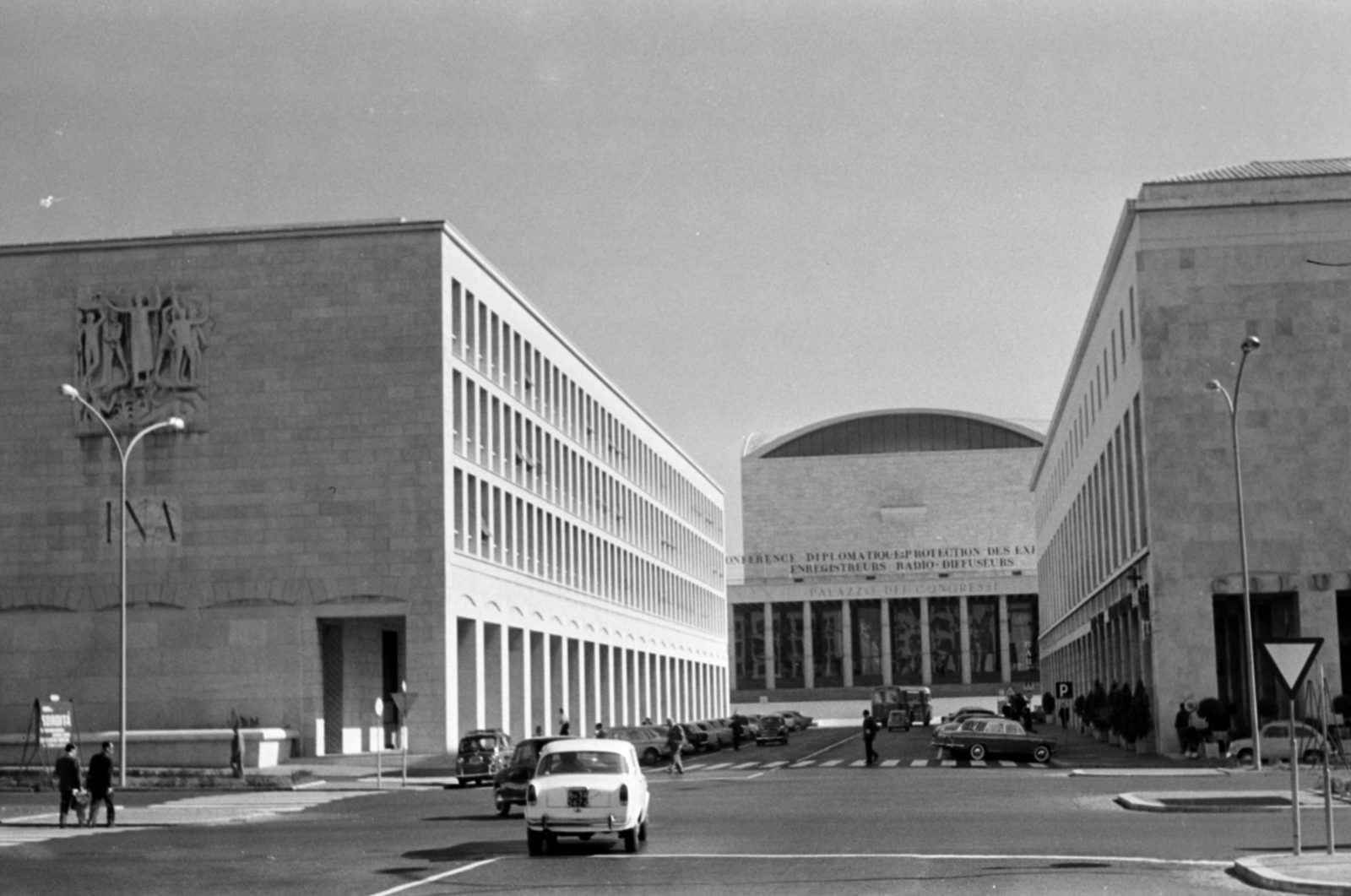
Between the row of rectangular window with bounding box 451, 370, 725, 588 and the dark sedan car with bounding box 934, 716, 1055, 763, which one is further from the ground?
the row of rectangular window with bounding box 451, 370, 725, 588

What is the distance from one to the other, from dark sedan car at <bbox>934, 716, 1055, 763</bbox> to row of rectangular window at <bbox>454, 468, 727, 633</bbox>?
19.3 metres

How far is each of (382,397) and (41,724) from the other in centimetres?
2050

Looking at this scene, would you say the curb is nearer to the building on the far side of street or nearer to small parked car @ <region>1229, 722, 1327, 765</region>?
Result: small parked car @ <region>1229, 722, 1327, 765</region>

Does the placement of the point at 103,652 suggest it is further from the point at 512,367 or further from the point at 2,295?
the point at 512,367

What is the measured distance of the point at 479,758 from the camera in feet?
156

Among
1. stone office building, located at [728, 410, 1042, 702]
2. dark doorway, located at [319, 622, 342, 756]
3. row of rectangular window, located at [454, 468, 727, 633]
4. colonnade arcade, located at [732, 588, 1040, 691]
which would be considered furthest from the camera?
stone office building, located at [728, 410, 1042, 702]

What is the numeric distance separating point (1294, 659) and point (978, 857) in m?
4.59

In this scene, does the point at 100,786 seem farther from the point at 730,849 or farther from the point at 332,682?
the point at 332,682

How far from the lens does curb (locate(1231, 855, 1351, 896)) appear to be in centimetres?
1716

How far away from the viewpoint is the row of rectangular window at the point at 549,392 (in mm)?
65438

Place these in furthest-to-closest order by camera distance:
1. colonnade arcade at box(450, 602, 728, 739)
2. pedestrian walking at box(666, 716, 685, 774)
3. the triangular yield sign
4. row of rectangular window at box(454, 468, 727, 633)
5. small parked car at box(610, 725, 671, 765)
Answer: row of rectangular window at box(454, 468, 727, 633), colonnade arcade at box(450, 602, 728, 739), small parked car at box(610, 725, 671, 765), pedestrian walking at box(666, 716, 685, 774), the triangular yield sign

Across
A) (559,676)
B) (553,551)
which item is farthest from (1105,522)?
(559,676)

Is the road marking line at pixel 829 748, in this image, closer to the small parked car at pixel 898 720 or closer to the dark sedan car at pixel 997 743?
the small parked car at pixel 898 720

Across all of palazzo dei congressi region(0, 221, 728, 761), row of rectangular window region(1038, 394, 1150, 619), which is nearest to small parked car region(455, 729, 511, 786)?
palazzo dei congressi region(0, 221, 728, 761)
